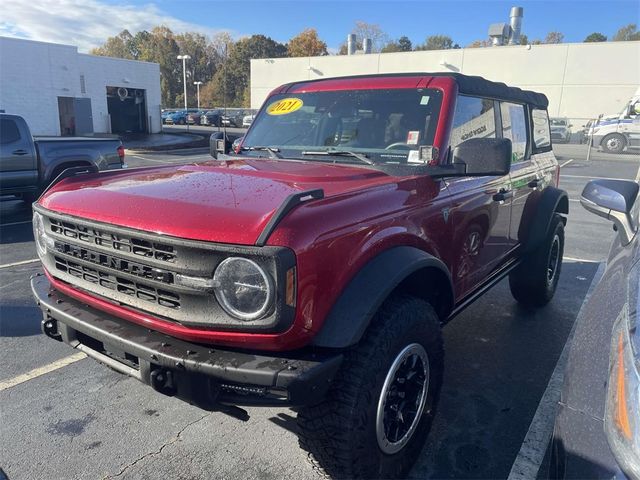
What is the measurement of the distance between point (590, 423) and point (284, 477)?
5.16 ft

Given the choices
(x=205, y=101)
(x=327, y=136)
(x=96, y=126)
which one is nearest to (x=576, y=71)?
(x=96, y=126)

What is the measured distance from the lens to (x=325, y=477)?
8.23 feet

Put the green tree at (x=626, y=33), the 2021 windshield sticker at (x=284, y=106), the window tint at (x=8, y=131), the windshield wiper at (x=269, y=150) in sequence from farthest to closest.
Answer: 1. the green tree at (x=626, y=33)
2. the window tint at (x=8, y=131)
3. the 2021 windshield sticker at (x=284, y=106)
4. the windshield wiper at (x=269, y=150)

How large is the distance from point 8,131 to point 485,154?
874 centimetres

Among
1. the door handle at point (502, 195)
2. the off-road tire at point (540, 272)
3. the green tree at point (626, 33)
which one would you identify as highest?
the green tree at point (626, 33)

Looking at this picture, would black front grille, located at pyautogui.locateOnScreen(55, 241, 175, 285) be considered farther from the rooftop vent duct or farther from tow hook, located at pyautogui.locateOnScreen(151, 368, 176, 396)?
the rooftop vent duct

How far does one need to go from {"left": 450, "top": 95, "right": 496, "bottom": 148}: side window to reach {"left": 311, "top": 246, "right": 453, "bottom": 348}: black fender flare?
3.75ft

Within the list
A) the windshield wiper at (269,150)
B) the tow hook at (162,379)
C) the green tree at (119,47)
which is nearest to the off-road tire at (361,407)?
the tow hook at (162,379)

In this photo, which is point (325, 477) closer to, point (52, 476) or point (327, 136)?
point (52, 476)

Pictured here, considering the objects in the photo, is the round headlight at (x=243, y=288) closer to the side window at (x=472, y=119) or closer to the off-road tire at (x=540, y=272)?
the side window at (x=472, y=119)

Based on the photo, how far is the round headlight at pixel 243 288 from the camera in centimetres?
187

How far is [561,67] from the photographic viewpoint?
34.5 metres

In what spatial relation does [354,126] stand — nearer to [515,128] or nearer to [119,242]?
[515,128]

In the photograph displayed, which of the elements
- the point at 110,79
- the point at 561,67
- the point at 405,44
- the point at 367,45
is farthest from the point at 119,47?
the point at 561,67
